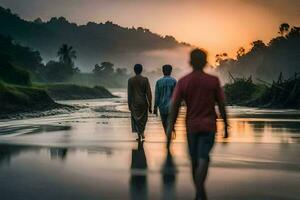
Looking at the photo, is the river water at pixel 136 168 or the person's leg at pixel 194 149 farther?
the river water at pixel 136 168

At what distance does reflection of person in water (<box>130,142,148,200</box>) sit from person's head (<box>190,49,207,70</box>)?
1874 millimetres

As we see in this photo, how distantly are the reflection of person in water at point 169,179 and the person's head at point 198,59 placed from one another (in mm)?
1770

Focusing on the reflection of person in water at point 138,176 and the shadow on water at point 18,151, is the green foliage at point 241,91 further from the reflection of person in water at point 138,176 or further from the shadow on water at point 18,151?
the reflection of person in water at point 138,176

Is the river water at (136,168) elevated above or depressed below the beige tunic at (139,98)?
below

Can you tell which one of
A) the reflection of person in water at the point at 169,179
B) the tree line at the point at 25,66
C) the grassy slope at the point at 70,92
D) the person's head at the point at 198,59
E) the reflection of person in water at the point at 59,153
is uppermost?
the tree line at the point at 25,66

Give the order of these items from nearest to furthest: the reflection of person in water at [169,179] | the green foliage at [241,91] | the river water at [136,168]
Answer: the reflection of person in water at [169,179]
the river water at [136,168]
the green foliage at [241,91]

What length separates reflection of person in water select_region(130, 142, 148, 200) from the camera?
8.07 meters

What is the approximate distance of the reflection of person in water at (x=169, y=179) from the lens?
8047 mm

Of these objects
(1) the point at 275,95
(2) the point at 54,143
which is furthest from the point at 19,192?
(1) the point at 275,95

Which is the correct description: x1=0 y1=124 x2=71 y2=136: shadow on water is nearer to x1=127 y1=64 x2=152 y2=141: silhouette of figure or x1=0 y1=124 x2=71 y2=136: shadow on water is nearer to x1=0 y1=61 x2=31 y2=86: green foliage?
x1=127 y1=64 x2=152 y2=141: silhouette of figure

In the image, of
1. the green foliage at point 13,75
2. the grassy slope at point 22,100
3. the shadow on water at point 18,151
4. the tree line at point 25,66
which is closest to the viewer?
the shadow on water at point 18,151

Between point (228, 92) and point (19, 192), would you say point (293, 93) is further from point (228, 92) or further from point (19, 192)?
point (19, 192)

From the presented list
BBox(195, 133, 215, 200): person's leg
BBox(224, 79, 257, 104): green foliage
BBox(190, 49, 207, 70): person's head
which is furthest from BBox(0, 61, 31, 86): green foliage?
BBox(195, 133, 215, 200): person's leg

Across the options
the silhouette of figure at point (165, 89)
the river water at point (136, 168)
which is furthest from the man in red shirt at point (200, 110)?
the silhouette of figure at point (165, 89)
